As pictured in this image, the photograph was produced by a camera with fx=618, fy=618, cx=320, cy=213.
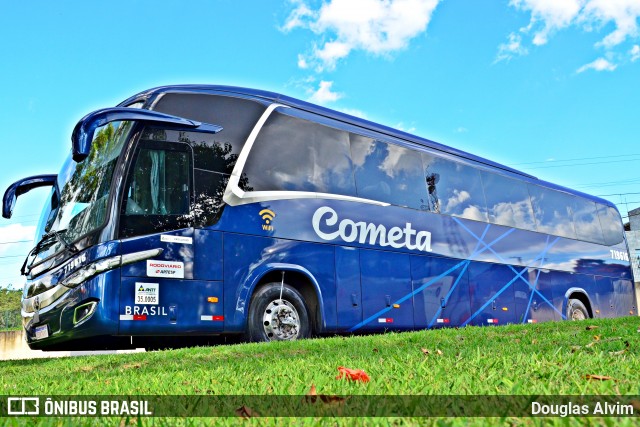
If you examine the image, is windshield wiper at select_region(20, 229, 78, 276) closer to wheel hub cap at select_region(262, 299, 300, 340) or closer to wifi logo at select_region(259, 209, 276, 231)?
wifi logo at select_region(259, 209, 276, 231)

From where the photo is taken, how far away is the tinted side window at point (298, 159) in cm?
883

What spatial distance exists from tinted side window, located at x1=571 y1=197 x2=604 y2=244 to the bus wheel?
1796 millimetres

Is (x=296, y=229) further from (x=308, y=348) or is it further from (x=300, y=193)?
(x=308, y=348)

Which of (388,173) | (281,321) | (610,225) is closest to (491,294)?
(388,173)

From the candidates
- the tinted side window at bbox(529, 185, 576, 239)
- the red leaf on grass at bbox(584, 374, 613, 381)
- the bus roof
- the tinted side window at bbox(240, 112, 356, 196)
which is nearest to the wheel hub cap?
the tinted side window at bbox(240, 112, 356, 196)

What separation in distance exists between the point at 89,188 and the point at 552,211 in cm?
1131

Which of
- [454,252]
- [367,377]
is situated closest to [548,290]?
[454,252]

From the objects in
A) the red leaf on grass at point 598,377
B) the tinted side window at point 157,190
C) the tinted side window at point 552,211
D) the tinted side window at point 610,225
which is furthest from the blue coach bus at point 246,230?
the tinted side window at point 610,225

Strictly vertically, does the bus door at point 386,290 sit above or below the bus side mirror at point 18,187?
below

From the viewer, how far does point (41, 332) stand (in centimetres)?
793

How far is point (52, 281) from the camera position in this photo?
8000mm

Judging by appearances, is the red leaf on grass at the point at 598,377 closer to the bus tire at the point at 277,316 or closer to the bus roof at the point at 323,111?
the bus tire at the point at 277,316

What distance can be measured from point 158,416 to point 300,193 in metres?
6.64

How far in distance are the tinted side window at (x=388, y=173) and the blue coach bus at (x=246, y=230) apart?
0.03 meters
